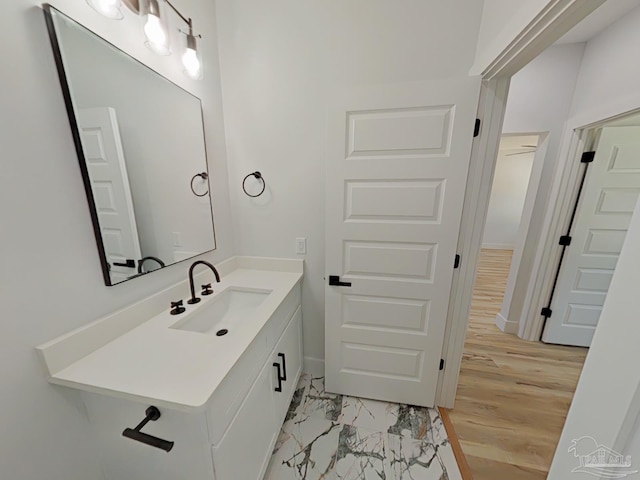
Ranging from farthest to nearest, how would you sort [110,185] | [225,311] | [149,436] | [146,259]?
[225,311] < [146,259] < [110,185] < [149,436]

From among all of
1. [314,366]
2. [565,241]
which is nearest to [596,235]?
[565,241]

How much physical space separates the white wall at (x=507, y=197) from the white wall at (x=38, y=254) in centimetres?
692

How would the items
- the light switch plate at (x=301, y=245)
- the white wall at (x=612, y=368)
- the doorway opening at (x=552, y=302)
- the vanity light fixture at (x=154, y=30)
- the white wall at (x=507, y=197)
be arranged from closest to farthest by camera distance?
the white wall at (x=612, y=368) → the vanity light fixture at (x=154, y=30) → the doorway opening at (x=552, y=302) → the light switch plate at (x=301, y=245) → the white wall at (x=507, y=197)

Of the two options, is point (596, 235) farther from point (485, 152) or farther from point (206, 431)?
Result: point (206, 431)

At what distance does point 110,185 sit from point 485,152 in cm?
180

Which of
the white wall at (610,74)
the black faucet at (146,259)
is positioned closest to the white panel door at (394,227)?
the black faucet at (146,259)

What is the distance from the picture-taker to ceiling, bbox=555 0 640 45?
61.1 inches

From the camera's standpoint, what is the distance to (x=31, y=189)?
72 centimetres

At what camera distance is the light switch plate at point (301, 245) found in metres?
1.75

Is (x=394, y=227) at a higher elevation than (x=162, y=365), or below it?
higher

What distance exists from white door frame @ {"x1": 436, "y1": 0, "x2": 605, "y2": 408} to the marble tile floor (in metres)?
0.29

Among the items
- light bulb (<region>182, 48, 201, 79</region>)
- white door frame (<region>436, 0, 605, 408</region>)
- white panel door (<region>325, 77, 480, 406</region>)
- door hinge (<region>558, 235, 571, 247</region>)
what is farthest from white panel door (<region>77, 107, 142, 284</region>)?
door hinge (<region>558, 235, 571, 247</region>)

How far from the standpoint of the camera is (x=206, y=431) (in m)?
0.74

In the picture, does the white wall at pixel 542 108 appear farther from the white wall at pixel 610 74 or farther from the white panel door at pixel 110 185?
the white panel door at pixel 110 185
